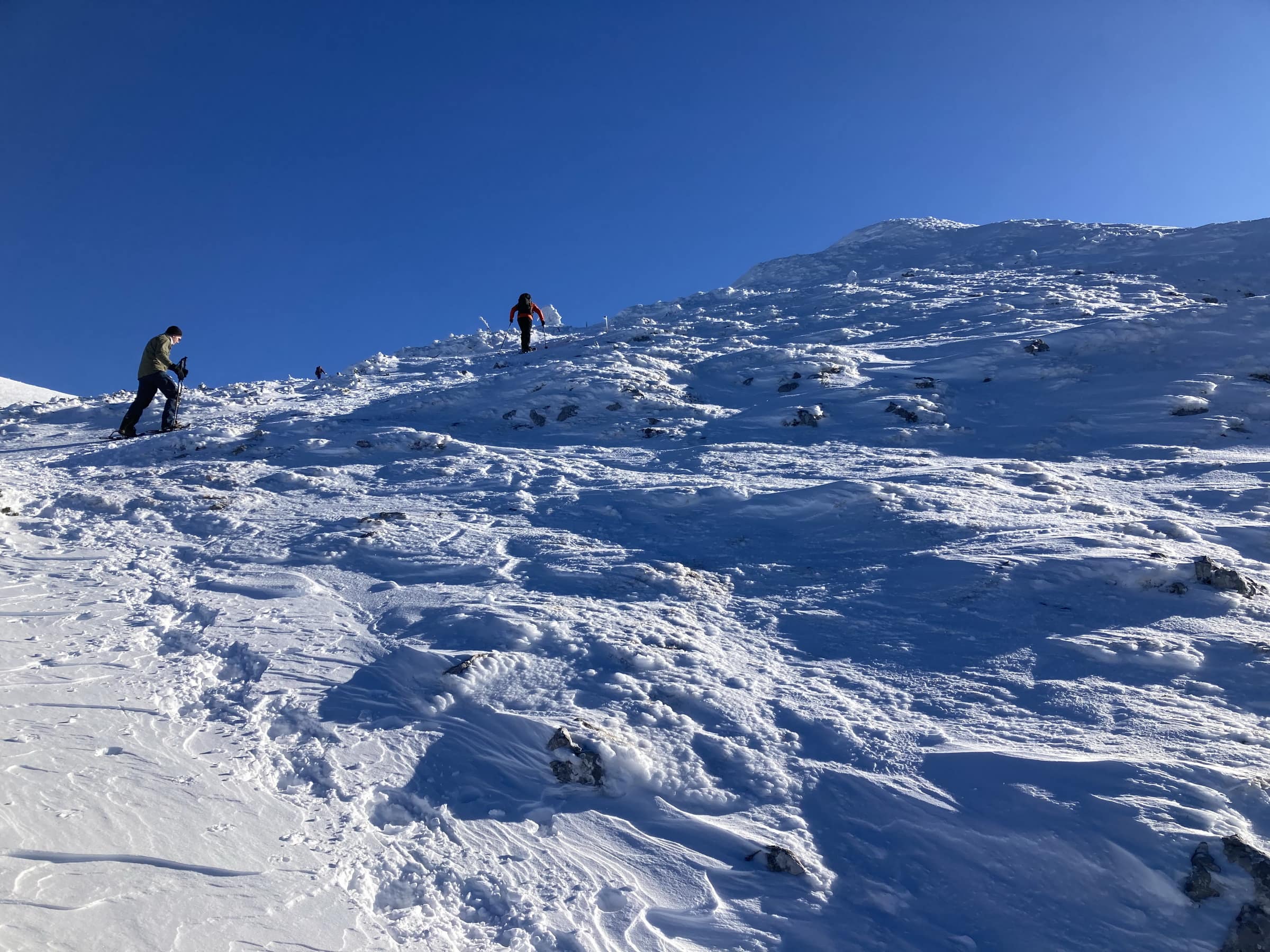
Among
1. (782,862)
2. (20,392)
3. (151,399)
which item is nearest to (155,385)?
(151,399)

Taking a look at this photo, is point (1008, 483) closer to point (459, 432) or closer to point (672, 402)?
point (672, 402)

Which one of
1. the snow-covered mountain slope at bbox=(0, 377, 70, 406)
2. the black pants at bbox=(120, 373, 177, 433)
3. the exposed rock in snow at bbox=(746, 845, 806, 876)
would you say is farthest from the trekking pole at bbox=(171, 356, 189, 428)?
the snow-covered mountain slope at bbox=(0, 377, 70, 406)

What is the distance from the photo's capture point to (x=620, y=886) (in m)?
3.37

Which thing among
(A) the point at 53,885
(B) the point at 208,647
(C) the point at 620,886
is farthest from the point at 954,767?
(B) the point at 208,647

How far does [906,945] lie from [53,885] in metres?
3.50

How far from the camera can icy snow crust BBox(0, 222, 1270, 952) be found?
3195mm

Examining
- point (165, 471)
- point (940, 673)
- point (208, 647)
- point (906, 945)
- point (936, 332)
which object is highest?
point (936, 332)

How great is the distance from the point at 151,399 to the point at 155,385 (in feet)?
0.85

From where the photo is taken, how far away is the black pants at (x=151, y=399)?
11547 millimetres

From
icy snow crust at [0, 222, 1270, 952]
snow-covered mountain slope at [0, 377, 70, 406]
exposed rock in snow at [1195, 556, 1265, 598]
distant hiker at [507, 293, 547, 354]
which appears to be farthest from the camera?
snow-covered mountain slope at [0, 377, 70, 406]

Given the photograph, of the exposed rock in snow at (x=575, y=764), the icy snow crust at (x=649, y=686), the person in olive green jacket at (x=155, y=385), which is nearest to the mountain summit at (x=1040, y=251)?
the icy snow crust at (x=649, y=686)

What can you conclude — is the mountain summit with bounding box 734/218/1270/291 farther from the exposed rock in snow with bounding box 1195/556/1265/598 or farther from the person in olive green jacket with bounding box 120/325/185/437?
the person in olive green jacket with bounding box 120/325/185/437

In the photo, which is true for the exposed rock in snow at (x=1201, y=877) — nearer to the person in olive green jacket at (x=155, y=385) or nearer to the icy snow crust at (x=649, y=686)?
the icy snow crust at (x=649, y=686)

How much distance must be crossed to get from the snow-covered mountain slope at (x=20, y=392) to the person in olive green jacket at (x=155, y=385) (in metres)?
14.8
